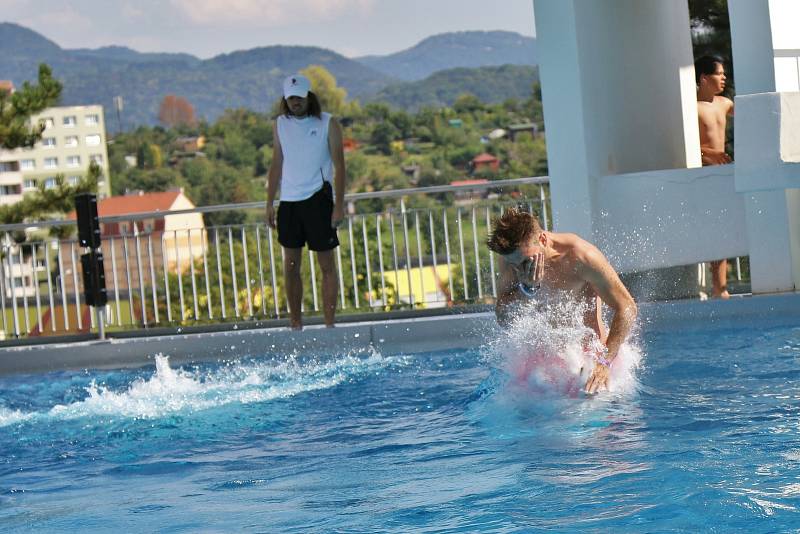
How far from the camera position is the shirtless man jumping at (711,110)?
815 cm

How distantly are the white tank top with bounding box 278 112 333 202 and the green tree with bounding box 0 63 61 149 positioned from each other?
21849 millimetres

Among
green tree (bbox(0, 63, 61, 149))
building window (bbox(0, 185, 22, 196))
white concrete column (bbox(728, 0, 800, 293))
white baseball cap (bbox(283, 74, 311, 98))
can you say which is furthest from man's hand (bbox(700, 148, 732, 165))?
building window (bbox(0, 185, 22, 196))

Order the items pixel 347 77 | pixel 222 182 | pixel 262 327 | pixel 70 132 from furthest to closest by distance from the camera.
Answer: pixel 347 77
pixel 70 132
pixel 222 182
pixel 262 327

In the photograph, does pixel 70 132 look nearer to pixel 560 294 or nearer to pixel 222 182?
pixel 222 182

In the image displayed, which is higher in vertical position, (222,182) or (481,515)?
(222,182)

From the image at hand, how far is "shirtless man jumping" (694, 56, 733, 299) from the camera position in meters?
8.15

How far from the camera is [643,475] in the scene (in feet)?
11.9

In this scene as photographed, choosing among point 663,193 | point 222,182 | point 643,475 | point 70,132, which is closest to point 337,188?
point 663,193

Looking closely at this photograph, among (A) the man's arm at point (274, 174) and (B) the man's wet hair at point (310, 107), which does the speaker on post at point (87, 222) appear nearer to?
(A) the man's arm at point (274, 174)

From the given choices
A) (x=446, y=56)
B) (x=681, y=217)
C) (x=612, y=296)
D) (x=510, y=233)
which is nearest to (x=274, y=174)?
(x=681, y=217)

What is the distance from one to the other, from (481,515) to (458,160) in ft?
271

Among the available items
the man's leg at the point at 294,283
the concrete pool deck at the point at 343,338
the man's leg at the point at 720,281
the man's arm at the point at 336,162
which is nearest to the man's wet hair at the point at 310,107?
the man's arm at the point at 336,162

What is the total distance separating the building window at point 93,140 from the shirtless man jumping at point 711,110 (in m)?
123

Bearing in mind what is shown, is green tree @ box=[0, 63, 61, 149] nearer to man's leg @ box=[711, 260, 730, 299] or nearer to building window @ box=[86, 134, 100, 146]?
man's leg @ box=[711, 260, 730, 299]
